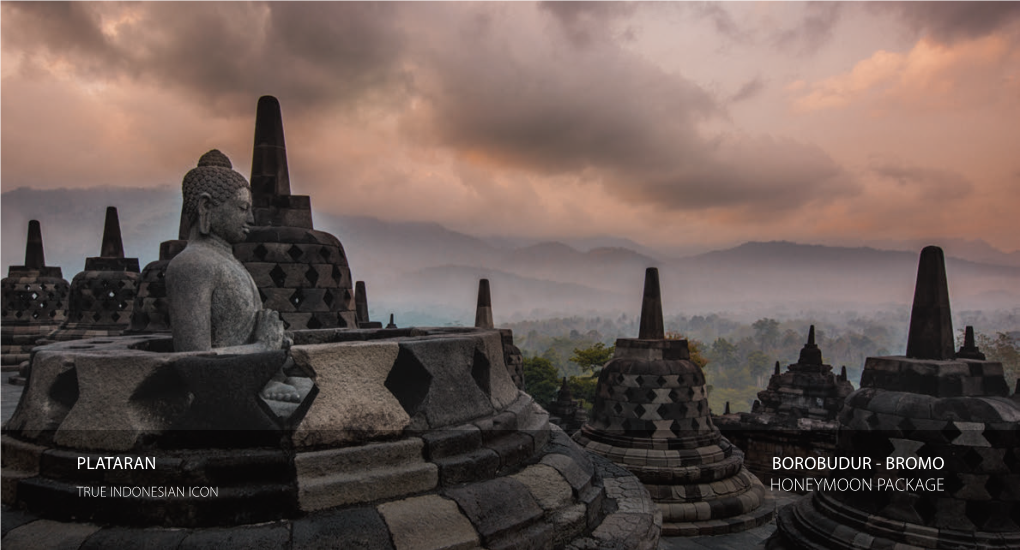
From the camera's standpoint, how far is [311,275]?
23.8 feet

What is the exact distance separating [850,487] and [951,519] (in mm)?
868

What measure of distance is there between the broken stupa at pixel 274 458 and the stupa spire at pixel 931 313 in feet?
16.6

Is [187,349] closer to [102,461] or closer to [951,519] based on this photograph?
[102,461]

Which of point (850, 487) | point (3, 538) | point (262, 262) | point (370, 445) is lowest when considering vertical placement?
point (850, 487)

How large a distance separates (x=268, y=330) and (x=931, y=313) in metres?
7.05

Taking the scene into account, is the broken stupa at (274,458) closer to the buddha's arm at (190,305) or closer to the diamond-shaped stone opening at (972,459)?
the buddha's arm at (190,305)

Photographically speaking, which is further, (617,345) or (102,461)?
(617,345)

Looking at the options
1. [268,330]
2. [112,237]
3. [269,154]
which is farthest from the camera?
[112,237]

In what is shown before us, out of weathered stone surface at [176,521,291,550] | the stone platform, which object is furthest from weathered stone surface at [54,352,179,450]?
weathered stone surface at [176,521,291,550]

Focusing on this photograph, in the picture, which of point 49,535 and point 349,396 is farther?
point 349,396

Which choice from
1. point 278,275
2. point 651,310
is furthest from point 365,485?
point 651,310

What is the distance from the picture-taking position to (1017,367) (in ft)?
147

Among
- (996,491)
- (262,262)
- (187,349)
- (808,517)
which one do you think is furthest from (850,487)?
(262,262)

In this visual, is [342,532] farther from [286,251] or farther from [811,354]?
[811,354]
